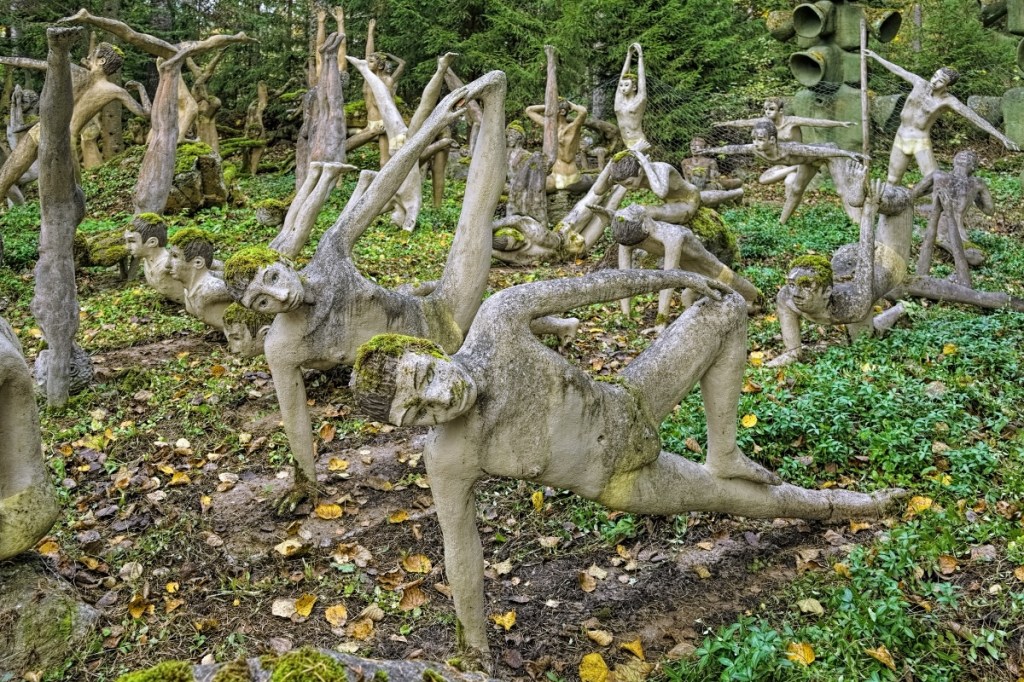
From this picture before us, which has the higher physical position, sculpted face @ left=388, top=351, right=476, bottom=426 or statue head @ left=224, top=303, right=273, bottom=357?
sculpted face @ left=388, top=351, right=476, bottom=426

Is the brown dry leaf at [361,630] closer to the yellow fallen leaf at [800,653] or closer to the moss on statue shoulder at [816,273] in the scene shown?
the yellow fallen leaf at [800,653]

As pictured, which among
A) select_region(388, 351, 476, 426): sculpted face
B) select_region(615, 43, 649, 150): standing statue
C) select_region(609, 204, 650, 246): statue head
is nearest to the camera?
select_region(388, 351, 476, 426): sculpted face

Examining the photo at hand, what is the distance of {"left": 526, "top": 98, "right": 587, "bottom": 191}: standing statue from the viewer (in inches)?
544

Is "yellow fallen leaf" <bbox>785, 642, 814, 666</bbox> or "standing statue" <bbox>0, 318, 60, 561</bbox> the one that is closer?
"yellow fallen leaf" <bbox>785, 642, 814, 666</bbox>

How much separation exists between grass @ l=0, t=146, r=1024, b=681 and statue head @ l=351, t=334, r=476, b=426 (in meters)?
1.69

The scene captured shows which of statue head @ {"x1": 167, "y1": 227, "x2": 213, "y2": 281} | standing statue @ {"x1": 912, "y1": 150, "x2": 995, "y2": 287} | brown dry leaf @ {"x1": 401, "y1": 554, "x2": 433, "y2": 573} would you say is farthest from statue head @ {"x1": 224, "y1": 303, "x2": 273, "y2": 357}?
standing statue @ {"x1": 912, "y1": 150, "x2": 995, "y2": 287}

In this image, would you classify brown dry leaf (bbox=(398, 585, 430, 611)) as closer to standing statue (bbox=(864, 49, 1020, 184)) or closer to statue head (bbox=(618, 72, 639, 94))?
standing statue (bbox=(864, 49, 1020, 184))

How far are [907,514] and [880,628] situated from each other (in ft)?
3.72

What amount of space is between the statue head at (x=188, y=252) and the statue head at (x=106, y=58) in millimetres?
3073

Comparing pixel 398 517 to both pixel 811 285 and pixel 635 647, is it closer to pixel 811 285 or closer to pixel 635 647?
pixel 635 647

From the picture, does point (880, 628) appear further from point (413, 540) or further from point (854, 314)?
point (854, 314)

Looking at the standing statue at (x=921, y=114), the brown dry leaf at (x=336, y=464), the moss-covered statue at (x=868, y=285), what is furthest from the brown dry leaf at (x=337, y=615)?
the standing statue at (x=921, y=114)

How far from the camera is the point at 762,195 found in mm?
15750

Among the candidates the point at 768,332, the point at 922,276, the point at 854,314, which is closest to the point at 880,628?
the point at 854,314
